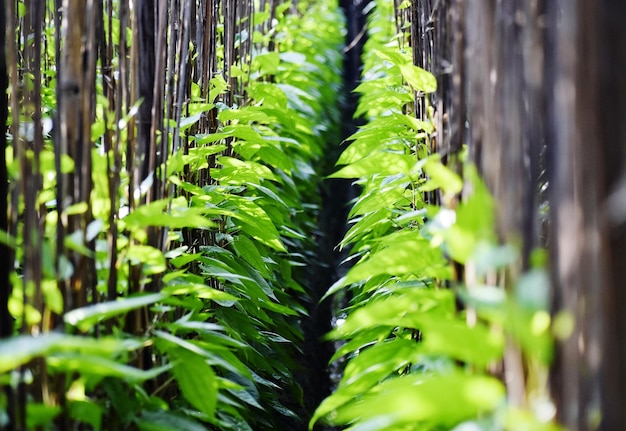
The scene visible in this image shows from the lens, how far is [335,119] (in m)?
4.30

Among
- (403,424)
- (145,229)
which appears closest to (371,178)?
(145,229)

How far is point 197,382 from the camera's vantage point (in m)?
0.99

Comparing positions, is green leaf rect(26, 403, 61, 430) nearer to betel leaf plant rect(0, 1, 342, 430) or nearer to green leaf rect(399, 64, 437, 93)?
betel leaf plant rect(0, 1, 342, 430)

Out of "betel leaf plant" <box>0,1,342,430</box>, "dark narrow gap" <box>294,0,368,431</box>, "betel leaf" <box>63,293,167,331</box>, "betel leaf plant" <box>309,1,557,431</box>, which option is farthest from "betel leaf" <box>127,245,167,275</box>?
"dark narrow gap" <box>294,0,368,431</box>

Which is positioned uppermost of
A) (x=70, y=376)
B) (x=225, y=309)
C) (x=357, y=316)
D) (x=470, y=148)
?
(x=470, y=148)

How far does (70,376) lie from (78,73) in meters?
0.37

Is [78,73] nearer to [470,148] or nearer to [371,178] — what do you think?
[470,148]

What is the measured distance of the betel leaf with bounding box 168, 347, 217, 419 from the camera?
987 mm

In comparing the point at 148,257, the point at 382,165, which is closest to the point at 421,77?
the point at 382,165

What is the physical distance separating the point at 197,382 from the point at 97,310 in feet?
0.73

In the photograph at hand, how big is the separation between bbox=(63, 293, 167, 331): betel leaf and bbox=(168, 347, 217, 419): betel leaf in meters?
0.13

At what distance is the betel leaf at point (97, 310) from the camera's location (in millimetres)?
827

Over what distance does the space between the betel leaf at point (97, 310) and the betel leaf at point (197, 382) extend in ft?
0.43

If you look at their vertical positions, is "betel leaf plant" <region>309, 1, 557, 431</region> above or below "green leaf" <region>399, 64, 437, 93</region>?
below
